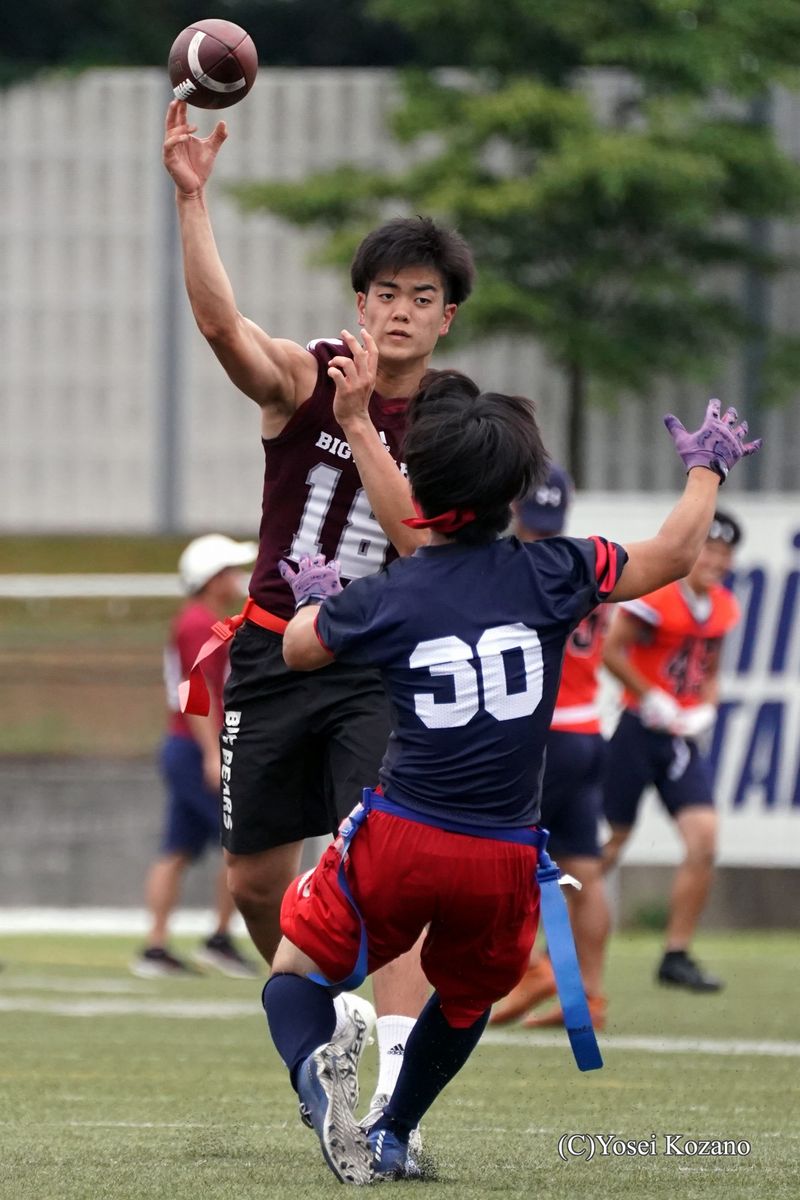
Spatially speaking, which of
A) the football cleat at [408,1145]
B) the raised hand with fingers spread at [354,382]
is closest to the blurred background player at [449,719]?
the football cleat at [408,1145]

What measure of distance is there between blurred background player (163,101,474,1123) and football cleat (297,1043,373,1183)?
496 millimetres

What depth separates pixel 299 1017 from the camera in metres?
4.54

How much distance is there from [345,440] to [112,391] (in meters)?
18.7

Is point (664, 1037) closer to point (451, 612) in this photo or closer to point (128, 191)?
point (451, 612)

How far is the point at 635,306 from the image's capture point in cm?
2131

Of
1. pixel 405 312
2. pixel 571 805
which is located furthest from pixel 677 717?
pixel 405 312

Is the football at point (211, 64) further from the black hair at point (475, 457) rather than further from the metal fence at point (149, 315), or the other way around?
the metal fence at point (149, 315)

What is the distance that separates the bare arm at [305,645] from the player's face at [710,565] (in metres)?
5.22

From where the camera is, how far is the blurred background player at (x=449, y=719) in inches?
172

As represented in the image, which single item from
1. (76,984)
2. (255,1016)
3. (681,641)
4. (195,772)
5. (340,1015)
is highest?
(681,641)

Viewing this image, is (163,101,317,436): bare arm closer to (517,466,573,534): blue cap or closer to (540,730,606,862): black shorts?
(517,466,573,534): blue cap

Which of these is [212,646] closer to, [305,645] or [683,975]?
[305,645]

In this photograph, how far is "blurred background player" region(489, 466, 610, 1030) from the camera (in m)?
8.16

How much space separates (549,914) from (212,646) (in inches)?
47.4
